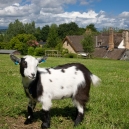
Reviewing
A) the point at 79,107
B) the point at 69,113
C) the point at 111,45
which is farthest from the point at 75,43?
the point at 79,107

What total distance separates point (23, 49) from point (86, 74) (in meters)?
76.4

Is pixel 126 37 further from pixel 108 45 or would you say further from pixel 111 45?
pixel 111 45

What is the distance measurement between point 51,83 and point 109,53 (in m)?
64.9

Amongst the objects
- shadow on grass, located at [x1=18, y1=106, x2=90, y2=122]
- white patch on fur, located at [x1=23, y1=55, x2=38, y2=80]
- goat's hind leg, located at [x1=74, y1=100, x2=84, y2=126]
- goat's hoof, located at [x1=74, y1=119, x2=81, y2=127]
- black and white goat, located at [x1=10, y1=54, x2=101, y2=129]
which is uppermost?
white patch on fur, located at [x1=23, y1=55, x2=38, y2=80]

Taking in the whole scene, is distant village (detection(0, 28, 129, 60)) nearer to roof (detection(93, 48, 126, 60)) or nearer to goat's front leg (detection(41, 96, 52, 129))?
roof (detection(93, 48, 126, 60))

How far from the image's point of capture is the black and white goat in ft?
19.2

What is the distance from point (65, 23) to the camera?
12181cm

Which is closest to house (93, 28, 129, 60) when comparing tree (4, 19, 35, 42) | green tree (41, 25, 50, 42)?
tree (4, 19, 35, 42)

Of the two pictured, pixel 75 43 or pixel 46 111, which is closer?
pixel 46 111

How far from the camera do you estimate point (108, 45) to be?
244 feet

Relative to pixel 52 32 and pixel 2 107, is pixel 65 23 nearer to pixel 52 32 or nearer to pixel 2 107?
pixel 52 32

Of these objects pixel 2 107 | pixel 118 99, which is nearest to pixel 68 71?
pixel 2 107

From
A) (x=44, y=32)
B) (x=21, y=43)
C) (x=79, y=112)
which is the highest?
(x=44, y=32)

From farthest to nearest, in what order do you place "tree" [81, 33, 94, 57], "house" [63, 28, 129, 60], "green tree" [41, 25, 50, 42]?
"green tree" [41, 25, 50, 42] < "house" [63, 28, 129, 60] < "tree" [81, 33, 94, 57]
